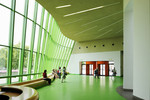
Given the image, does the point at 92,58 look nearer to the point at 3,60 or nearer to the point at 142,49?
the point at 3,60

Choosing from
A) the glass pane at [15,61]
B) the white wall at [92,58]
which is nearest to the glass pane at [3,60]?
the glass pane at [15,61]

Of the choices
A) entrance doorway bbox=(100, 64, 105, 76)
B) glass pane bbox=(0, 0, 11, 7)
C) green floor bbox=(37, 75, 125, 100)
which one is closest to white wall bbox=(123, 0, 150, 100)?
green floor bbox=(37, 75, 125, 100)

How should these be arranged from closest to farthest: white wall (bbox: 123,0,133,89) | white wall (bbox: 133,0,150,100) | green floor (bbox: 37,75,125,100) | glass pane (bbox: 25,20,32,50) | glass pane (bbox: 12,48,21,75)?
white wall (bbox: 133,0,150,100) < green floor (bbox: 37,75,125,100) < white wall (bbox: 123,0,133,89) < glass pane (bbox: 12,48,21,75) < glass pane (bbox: 25,20,32,50)

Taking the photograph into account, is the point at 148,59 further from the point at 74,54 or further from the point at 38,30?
the point at 74,54

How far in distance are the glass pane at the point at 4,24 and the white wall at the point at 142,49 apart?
6948 mm

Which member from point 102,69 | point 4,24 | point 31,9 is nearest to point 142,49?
point 4,24

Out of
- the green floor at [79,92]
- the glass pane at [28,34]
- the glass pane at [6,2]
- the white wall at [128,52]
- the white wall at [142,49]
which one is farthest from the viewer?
the glass pane at [28,34]

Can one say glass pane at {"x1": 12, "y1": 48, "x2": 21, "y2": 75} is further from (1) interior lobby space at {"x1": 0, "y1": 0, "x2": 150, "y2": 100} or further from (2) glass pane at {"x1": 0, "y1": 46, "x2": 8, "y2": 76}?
(2) glass pane at {"x1": 0, "y1": 46, "x2": 8, "y2": 76}

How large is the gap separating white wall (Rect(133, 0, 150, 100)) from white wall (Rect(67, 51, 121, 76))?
52.2ft

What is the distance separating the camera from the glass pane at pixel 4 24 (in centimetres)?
780

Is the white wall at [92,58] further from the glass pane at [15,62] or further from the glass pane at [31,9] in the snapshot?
the glass pane at [15,62]

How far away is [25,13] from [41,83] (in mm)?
5072

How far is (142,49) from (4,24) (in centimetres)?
751

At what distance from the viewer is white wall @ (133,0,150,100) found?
476cm
